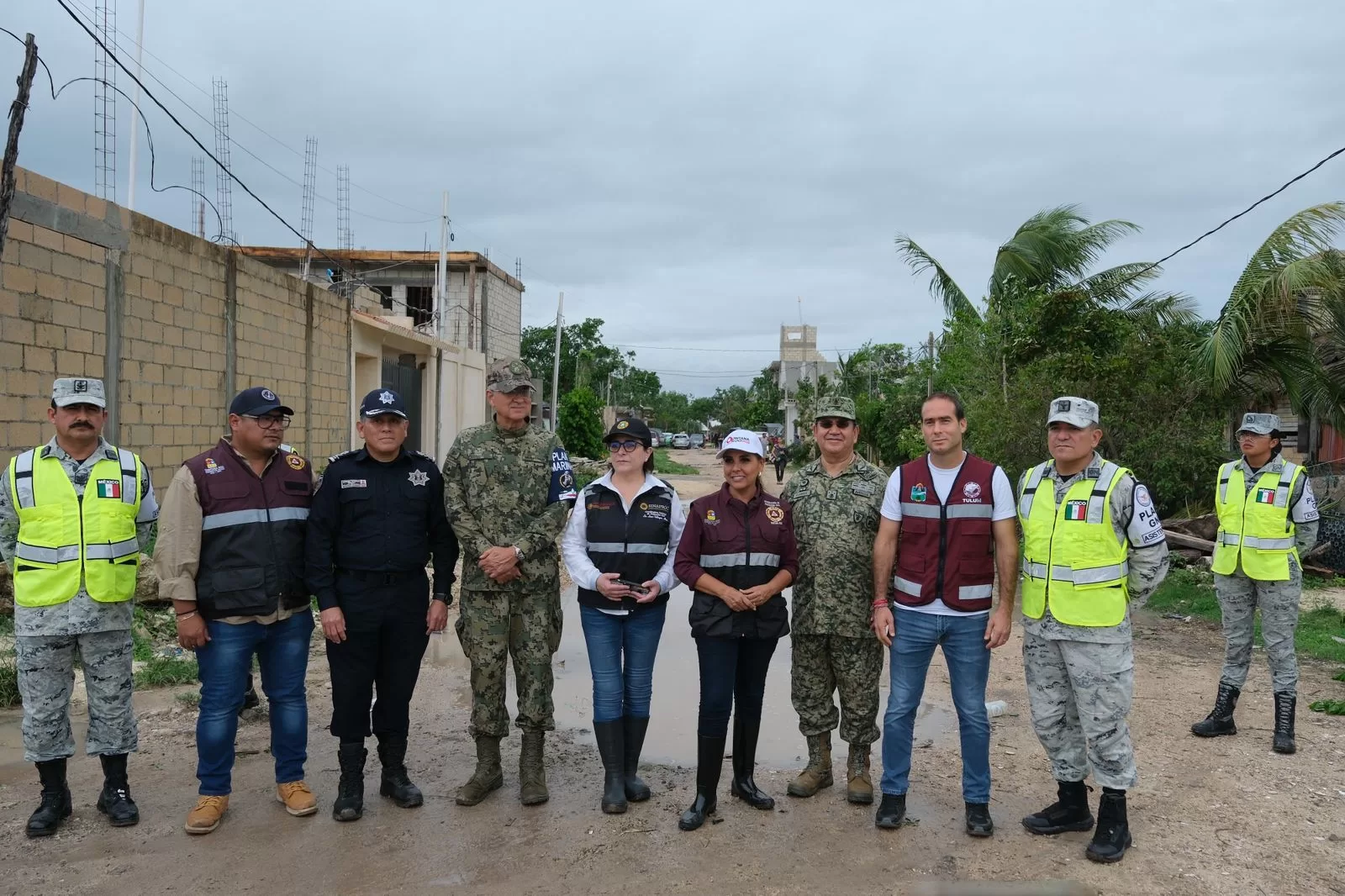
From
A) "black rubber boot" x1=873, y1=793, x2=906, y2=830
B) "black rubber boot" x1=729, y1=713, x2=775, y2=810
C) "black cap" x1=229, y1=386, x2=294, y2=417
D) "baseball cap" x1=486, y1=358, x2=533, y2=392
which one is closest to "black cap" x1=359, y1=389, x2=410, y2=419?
"black cap" x1=229, y1=386, x2=294, y2=417

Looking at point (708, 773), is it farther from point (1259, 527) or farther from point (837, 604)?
point (1259, 527)

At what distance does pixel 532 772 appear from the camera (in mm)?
4383

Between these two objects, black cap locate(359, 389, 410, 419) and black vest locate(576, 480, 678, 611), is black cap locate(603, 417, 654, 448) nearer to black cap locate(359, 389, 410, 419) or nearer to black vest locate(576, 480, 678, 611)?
black vest locate(576, 480, 678, 611)

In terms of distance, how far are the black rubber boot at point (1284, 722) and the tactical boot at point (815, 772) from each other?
8.50ft

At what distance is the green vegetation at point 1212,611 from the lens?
754 centimetres

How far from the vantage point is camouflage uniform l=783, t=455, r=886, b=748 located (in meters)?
4.33

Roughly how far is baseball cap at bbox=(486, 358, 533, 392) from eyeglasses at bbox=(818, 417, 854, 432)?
1.37m

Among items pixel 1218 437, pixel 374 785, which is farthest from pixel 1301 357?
pixel 374 785

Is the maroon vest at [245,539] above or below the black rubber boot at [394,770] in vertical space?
above

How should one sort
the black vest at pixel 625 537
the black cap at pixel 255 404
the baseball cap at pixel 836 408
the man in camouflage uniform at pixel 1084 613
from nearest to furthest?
the man in camouflage uniform at pixel 1084 613
the black cap at pixel 255 404
the black vest at pixel 625 537
the baseball cap at pixel 836 408

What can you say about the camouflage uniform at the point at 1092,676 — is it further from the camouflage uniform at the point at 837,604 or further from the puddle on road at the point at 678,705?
the puddle on road at the point at 678,705

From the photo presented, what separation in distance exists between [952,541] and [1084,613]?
0.60 metres

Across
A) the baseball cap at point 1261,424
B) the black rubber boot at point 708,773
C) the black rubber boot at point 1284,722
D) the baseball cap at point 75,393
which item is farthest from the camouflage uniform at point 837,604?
the baseball cap at point 75,393

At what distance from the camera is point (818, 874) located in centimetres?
365
